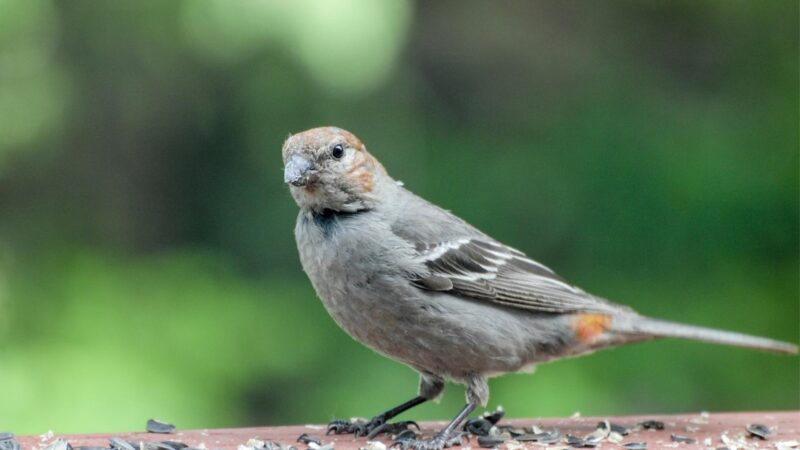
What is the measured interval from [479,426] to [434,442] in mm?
350

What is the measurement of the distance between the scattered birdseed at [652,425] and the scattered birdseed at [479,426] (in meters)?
0.59

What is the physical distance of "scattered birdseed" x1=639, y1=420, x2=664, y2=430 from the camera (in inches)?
171

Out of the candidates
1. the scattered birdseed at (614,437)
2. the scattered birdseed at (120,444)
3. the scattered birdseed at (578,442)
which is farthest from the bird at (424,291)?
the scattered birdseed at (120,444)

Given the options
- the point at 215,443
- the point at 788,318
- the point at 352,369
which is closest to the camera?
the point at 215,443

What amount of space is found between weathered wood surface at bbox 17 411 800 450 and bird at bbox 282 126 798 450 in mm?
232

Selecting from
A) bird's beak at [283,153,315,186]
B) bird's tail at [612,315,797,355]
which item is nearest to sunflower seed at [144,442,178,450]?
bird's beak at [283,153,315,186]

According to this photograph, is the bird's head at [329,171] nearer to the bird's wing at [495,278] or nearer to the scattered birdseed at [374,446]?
the bird's wing at [495,278]

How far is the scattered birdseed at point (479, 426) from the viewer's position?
14.2 feet

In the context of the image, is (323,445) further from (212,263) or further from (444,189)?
(444,189)

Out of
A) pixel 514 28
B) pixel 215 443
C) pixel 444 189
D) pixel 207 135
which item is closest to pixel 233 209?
pixel 207 135

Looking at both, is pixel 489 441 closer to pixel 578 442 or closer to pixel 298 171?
pixel 578 442

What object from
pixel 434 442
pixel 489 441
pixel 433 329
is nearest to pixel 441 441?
pixel 434 442

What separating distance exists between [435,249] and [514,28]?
162 inches

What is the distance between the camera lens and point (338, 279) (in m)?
4.26
